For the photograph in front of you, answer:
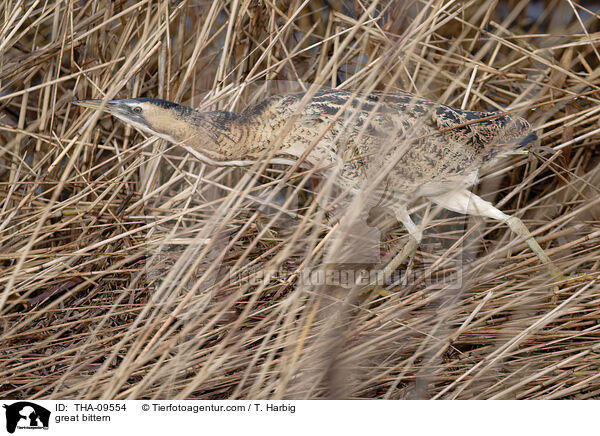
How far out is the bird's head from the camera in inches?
43.3

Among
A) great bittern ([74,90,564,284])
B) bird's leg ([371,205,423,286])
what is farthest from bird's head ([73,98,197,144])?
bird's leg ([371,205,423,286])

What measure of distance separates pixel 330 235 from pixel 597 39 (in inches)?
35.8

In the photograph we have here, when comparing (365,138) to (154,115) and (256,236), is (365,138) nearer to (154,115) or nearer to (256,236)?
(256,236)

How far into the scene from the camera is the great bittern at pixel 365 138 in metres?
1.10

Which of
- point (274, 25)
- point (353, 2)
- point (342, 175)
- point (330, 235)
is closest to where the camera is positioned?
point (330, 235)

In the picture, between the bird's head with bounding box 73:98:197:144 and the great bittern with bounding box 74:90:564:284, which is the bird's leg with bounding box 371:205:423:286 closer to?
the great bittern with bounding box 74:90:564:284

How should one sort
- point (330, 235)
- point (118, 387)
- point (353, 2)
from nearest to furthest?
point (118, 387) < point (330, 235) < point (353, 2)

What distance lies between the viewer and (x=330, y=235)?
39.5 inches

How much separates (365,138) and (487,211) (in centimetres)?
32

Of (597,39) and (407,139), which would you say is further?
(597,39)
